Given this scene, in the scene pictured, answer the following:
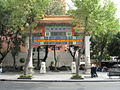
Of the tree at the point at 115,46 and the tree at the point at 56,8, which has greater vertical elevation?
the tree at the point at 56,8

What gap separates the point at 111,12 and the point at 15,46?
55.9 feet

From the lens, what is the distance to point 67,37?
106ft

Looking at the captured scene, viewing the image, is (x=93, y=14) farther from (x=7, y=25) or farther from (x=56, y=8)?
(x=56, y=8)

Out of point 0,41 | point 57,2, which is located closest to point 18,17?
point 0,41

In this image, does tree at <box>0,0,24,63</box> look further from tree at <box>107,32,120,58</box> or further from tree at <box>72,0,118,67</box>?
tree at <box>107,32,120,58</box>

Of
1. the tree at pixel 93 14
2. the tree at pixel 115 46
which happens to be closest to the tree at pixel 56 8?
the tree at pixel 115 46

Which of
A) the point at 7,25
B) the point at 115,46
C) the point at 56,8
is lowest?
the point at 115,46

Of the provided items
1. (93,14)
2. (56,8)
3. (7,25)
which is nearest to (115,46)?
(56,8)

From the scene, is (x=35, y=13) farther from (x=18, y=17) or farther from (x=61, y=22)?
(x=61, y=22)

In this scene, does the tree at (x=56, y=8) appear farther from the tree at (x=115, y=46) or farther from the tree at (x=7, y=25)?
the tree at (x=115, y=46)

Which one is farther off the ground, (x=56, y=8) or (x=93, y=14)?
(x=56, y=8)

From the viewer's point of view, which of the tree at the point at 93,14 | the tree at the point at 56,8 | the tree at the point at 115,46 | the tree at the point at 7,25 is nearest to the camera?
the tree at the point at 93,14

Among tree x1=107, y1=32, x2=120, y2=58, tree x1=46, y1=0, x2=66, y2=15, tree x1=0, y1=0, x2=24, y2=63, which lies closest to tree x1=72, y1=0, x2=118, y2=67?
tree x1=0, y1=0, x2=24, y2=63

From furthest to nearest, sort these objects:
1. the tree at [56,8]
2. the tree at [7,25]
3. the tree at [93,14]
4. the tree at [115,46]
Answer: the tree at [115,46], the tree at [56,8], the tree at [7,25], the tree at [93,14]
